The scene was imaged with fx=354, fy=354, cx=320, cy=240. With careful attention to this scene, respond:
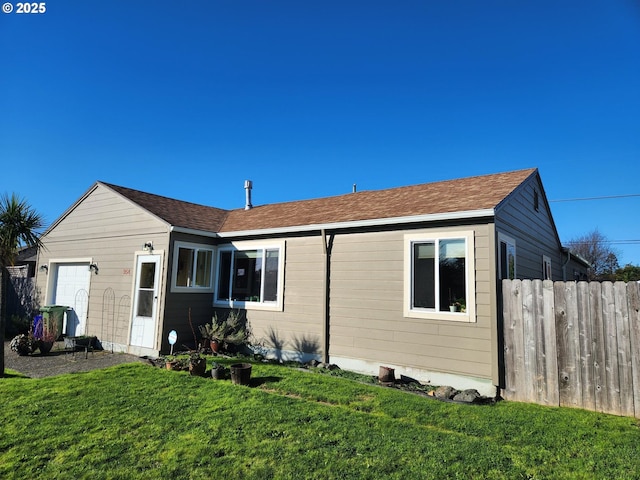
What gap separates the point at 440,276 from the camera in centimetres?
698

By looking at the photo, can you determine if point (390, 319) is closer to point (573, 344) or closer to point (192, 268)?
point (573, 344)

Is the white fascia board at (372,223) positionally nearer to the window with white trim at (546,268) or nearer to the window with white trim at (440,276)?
the window with white trim at (440,276)

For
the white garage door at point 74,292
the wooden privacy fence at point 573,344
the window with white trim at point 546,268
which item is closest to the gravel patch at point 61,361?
the white garage door at point 74,292

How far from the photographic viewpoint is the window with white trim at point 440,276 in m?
6.64

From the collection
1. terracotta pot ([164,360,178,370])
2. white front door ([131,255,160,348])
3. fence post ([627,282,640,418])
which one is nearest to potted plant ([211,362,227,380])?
terracotta pot ([164,360,178,370])

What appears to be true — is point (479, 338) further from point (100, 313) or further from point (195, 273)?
point (100, 313)

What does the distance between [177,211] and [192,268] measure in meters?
2.25

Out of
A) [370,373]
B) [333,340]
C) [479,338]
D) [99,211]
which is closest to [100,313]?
[99,211]

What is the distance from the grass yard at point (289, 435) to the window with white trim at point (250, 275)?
353 cm

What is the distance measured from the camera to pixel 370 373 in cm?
761

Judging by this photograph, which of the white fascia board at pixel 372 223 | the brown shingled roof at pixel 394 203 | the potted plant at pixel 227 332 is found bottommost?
the potted plant at pixel 227 332

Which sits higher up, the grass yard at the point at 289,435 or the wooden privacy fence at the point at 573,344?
the wooden privacy fence at the point at 573,344

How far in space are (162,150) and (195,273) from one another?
26.8ft

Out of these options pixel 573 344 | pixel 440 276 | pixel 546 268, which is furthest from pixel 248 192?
pixel 573 344
